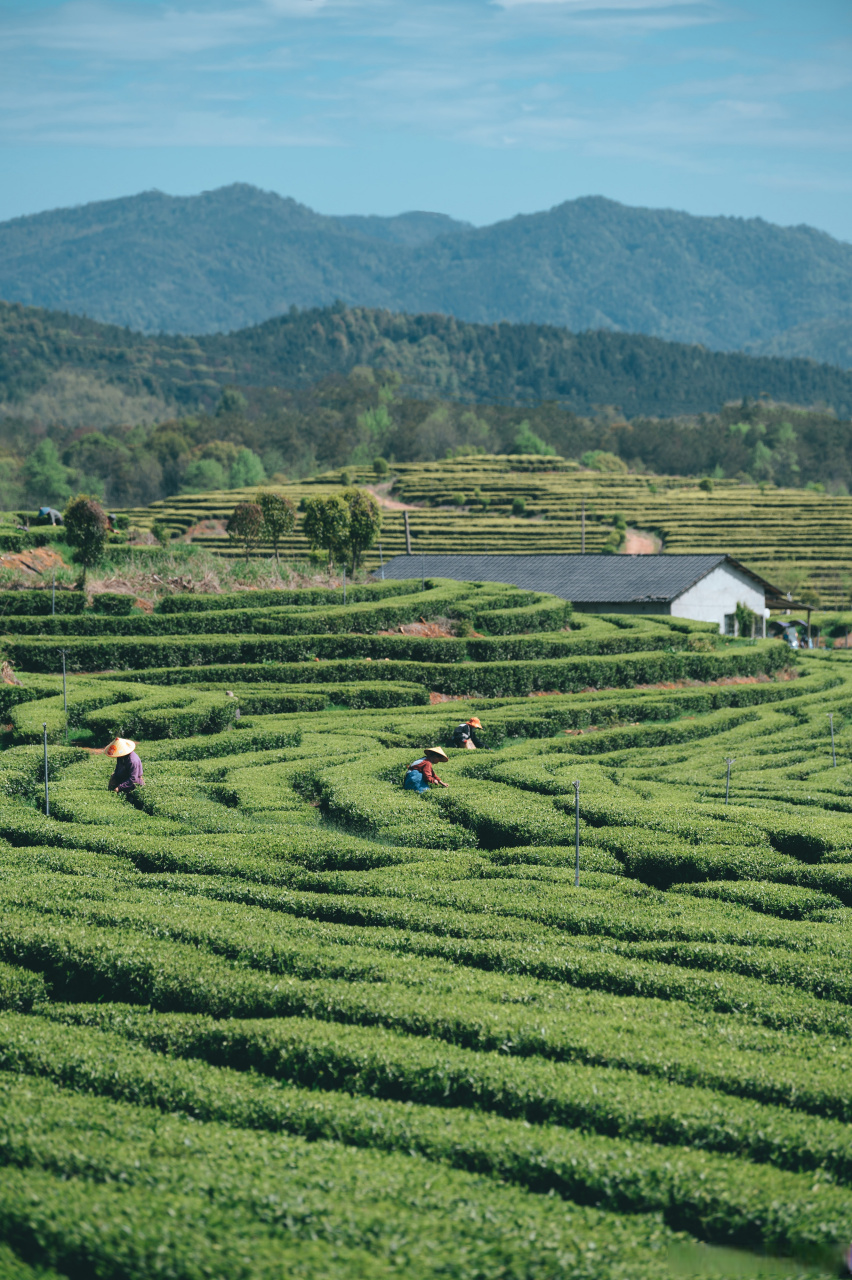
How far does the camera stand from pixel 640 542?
4028 inches

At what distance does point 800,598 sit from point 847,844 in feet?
213

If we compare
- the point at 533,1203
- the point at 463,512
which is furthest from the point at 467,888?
the point at 463,512

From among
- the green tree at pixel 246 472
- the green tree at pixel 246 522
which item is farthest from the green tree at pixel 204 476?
the green tree at pixel 246 522

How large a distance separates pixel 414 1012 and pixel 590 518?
9930 cm

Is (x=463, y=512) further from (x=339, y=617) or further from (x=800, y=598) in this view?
(x=339, y=617)

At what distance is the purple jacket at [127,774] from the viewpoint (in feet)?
78.9

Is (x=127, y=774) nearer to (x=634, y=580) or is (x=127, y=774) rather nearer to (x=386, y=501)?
(x=634, y=580)

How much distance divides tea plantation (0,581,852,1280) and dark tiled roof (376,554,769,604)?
2948 centimetres

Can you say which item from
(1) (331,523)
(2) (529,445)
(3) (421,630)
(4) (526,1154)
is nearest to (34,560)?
(1) (331,523)

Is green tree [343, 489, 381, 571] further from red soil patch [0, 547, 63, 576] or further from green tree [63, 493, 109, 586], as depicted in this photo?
red soil patch [0, 547, 63, 576]

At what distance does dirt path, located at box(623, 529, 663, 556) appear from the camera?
328 feet

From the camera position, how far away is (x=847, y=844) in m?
20.5

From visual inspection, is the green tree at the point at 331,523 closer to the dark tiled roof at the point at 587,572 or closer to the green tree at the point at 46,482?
the dark tiled roof at the point at 587,572

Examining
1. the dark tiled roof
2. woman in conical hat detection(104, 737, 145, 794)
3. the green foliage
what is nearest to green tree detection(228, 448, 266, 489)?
the green foliage
